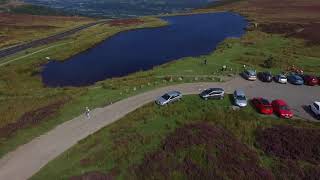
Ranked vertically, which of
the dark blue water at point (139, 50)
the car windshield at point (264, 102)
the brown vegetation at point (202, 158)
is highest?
the car windshield at point (264, 102)

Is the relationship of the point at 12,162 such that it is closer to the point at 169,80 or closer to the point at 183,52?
the point at 169,80

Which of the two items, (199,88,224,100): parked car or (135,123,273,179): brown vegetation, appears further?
(199,88,224,100): parked car

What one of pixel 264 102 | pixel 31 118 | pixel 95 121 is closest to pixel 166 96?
pixel 95 121

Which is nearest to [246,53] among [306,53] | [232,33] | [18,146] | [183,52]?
[306,53]

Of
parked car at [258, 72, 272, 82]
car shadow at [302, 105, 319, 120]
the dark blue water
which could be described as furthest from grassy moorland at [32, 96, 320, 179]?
the dark blue water

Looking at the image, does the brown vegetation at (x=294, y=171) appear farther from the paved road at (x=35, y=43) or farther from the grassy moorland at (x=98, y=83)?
the paved road at (x=35, y=43)

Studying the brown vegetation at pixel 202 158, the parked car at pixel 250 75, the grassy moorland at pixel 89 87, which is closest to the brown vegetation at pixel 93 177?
the brown vegetation at pixel 202 158

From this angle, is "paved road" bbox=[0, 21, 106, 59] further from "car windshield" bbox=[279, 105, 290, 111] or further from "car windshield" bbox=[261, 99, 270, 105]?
"car windshield" bbox=[279, 105, 290, 111]
